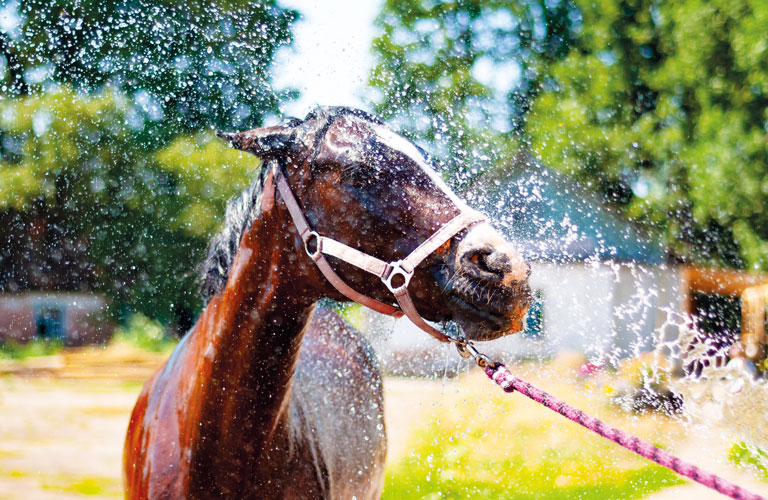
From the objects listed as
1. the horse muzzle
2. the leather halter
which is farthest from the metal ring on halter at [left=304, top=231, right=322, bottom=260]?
the horse muzzle

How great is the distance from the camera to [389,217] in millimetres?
2119

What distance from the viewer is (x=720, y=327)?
1429 centimetres

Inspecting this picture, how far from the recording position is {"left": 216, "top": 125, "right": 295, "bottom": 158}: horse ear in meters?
2.20

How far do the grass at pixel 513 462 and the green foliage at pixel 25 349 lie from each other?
43.5 feet

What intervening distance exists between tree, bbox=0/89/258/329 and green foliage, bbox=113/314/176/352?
1.53 feet

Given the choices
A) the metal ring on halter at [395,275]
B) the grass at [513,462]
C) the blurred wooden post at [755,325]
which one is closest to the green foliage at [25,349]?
the grass at [513,462]

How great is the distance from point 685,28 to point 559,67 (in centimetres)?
474

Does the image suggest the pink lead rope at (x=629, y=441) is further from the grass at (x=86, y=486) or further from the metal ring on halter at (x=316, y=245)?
the grass at (x=86, y=486)

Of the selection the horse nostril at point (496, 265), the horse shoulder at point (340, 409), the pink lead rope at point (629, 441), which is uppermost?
the horse nostril at point (496, 265)

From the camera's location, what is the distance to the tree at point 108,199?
16.7 meters

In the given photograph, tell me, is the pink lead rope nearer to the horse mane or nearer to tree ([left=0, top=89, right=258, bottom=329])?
the horse mane

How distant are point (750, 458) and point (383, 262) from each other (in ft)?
24.7

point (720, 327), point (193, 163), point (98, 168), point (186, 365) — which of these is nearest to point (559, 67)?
point (720, 327)

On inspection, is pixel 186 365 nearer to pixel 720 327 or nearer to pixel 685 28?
pixel 720 327
